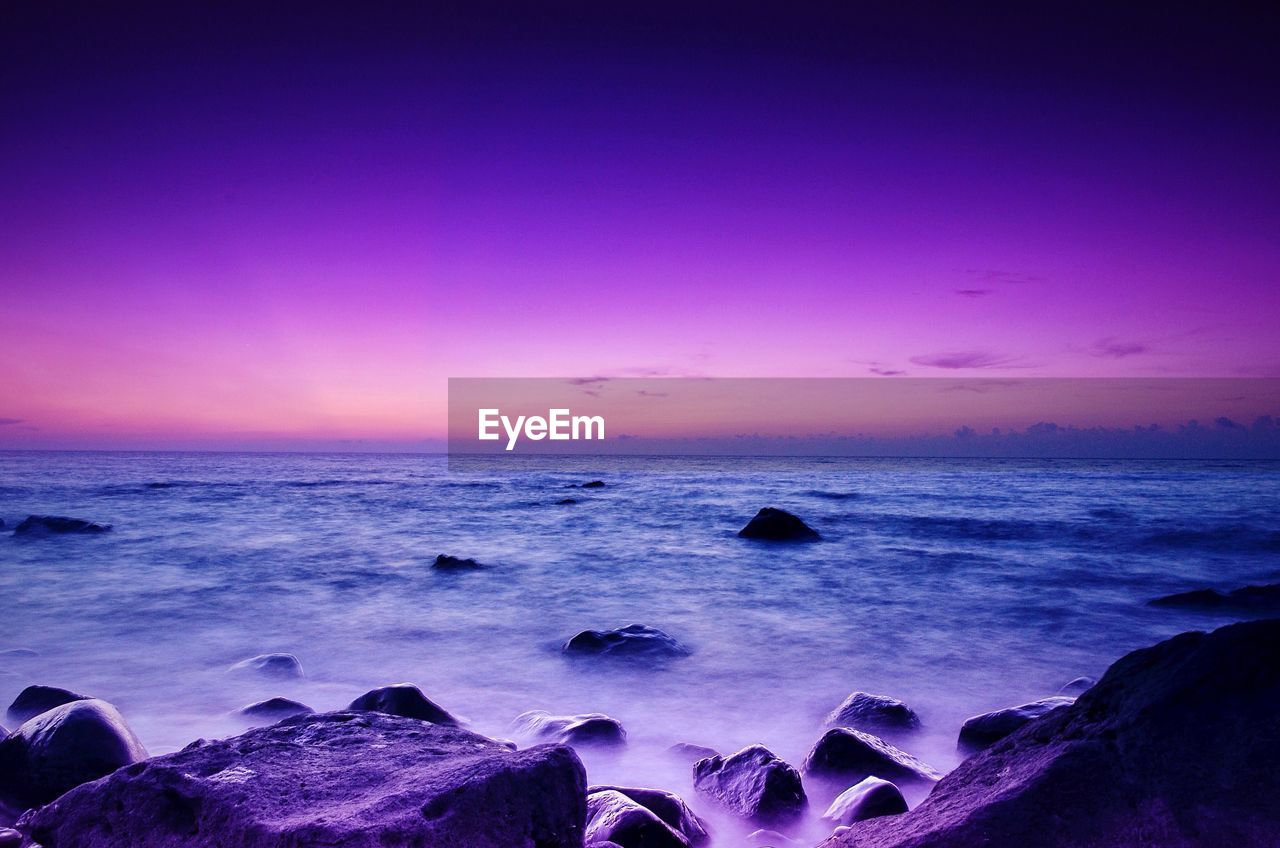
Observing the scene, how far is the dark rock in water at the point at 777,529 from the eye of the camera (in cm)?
1554

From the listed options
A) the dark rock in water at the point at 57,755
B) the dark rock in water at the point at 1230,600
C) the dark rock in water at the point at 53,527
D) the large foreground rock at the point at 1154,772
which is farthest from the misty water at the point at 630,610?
the large foreground rock at the point at 1154,772

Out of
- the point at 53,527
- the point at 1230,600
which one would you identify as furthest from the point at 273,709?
the point at 53,527

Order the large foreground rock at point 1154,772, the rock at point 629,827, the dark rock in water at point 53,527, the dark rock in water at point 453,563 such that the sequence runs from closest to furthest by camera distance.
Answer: the large foreground rock at point 1154,772, the rock at point 629,827, the dark rock in water at point 453,563, the dark rock in water at point 53,527

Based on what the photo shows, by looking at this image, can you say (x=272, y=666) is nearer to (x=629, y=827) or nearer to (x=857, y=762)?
(x=629, y=827)

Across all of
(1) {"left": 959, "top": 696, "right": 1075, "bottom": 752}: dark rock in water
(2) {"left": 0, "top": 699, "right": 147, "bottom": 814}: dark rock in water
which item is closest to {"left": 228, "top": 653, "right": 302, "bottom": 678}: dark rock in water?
(2) {"left": 0, "top": 699, "right": 147, "bottom": 814}: dark rock in water

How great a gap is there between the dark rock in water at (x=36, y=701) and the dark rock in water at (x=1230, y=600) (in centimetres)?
1231

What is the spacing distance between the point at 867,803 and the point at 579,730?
2081 mm

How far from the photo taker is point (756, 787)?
12.4 ft

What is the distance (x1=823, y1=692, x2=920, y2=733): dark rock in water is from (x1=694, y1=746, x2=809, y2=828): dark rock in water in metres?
1.36

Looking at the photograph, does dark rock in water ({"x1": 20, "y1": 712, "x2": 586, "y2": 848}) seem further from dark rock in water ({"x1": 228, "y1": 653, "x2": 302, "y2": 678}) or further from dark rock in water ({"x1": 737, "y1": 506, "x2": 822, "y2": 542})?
dark rock in water ({"x1": 737, "y1": 506, "x2": 822, "y2": 542})

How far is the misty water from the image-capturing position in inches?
234

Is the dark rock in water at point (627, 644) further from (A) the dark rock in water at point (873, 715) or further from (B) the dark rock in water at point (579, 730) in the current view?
(A) the dark rock in water at point (873, 715)

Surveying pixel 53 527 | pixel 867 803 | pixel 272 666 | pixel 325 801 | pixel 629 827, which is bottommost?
pixel 272 666

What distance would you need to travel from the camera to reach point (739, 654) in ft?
24.2
